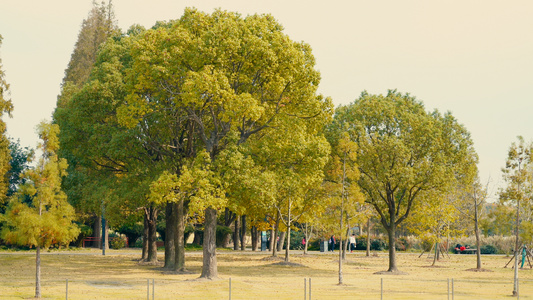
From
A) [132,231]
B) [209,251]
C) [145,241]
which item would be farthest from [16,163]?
[209,251]

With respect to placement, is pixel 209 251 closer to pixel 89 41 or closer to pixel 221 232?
pixel 221 232

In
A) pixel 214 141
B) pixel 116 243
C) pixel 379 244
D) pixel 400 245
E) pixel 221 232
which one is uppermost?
pixel 214 141

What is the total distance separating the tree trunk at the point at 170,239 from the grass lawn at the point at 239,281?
1090 millimetres

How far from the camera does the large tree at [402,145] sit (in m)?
43.9

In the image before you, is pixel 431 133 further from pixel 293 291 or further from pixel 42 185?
pixel 42 185

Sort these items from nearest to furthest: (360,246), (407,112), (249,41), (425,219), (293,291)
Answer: (293,291) < (249,41) < (407,112) < (425,219) < (360,246)

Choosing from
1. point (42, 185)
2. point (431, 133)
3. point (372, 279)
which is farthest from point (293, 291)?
point (431, 133)

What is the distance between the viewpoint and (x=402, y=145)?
43281 mm

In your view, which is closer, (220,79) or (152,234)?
(220,79)

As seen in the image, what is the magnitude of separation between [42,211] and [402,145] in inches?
977

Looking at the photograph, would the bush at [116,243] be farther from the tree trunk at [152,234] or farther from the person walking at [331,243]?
the person walking at [331,243]

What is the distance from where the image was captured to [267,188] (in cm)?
3512

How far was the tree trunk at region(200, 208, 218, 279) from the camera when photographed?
1439 inches

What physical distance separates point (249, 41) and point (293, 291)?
14.3m
